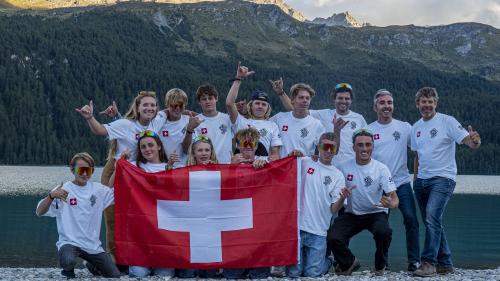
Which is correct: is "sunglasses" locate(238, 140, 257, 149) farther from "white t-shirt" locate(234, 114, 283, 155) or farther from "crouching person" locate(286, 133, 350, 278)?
"crouching person" locate(286, 133, 350, 278)

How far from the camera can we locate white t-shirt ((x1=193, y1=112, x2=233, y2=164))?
1308 centimetres

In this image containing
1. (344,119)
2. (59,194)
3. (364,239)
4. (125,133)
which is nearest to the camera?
(59,194)

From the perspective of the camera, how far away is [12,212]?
42.0 meters

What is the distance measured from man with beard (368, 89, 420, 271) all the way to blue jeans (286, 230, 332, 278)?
6.56ft

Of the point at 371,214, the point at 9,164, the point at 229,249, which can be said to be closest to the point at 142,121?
the point at 229,249

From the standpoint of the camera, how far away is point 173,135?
515 inches

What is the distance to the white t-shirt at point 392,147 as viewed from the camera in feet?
43.4

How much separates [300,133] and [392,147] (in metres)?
1.83

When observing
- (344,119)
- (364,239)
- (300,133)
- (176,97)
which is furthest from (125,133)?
(364,239)

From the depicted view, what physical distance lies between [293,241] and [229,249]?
116 cm

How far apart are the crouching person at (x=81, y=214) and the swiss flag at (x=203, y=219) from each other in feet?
1.04

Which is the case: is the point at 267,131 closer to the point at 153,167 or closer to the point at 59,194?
the point at 153,167

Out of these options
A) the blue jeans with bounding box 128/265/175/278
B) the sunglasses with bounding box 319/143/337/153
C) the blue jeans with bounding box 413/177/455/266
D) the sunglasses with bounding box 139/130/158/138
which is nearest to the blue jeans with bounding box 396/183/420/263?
the blue jeans with bounding box 413/177/455/266

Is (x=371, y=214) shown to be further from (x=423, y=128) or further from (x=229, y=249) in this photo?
(x=229, y=249)
